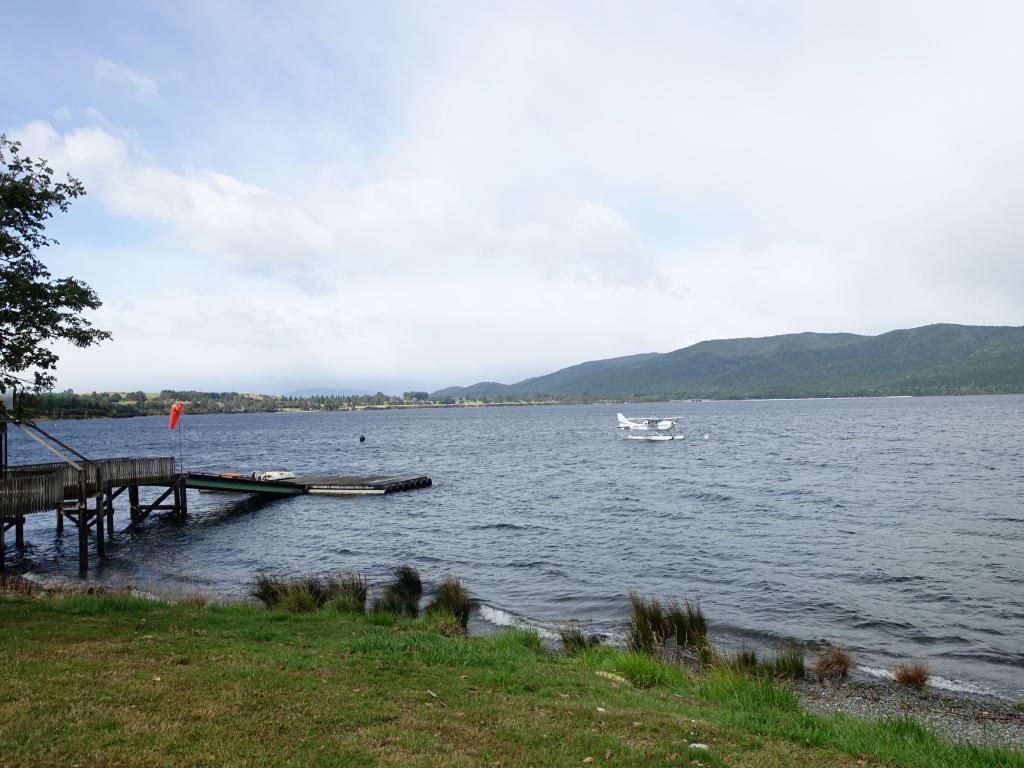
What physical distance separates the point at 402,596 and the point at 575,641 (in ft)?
19.6

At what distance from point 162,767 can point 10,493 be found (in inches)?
775

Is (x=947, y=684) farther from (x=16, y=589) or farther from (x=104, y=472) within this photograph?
(x=104, y=472)

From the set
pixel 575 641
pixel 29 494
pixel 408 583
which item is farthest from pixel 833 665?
pixel 29 494

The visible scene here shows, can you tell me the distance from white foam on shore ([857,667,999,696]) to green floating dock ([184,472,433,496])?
33.0 meters

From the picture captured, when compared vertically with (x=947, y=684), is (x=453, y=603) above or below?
above

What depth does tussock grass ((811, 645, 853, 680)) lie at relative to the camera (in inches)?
519

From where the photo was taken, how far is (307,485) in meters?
44.2

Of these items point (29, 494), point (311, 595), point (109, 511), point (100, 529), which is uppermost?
point (29, 494)

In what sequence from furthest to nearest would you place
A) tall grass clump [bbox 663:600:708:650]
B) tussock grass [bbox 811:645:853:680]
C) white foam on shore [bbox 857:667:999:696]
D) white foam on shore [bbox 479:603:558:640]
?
white foam on shore [bbox 479:603:558:640]
tall grass clump [bbox 663:600:708:650]
tussock grass [bbox 811:645:853:680]
white foam on shore [bbox 857:667:999:696]

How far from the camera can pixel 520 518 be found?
33.8 m

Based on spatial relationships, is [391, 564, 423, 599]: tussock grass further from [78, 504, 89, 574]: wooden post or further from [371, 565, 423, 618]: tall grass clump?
[78, 504, 89, 574]: wooden post

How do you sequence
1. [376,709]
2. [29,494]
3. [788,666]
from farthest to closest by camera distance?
[29,494] → [788,666] → [376,709]

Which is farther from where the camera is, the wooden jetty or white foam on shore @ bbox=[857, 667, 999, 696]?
the wooden jetty

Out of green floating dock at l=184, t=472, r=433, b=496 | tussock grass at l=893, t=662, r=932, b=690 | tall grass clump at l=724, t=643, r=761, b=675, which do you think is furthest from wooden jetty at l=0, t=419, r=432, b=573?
tussock grass at l=893, t=662, r=932, b=690
